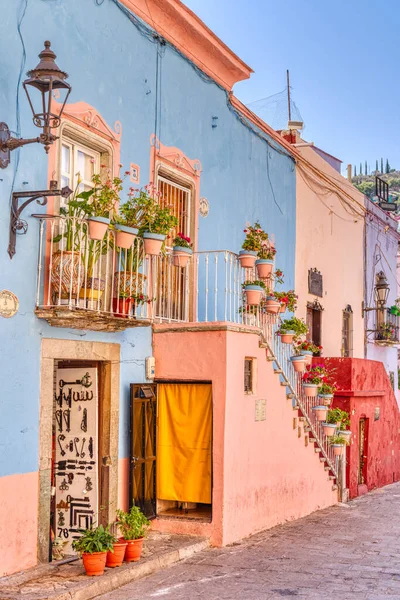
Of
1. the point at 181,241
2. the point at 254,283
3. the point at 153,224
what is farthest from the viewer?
the point at 254,283

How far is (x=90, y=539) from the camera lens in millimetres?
7855

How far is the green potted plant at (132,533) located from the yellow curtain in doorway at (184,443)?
1578mm

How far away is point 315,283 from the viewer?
1681cm

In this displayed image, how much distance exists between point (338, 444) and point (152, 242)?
6412mm

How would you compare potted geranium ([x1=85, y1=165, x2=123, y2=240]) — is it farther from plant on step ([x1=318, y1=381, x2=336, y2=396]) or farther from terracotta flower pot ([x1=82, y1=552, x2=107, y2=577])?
plant on step ([x1=318, y1=381, x2=336, y2=396])

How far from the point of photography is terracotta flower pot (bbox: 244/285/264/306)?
11125 mm

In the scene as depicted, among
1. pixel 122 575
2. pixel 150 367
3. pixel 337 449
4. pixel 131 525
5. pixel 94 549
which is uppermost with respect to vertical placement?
pixel 150 367

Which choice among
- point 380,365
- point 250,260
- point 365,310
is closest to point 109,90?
point 250,260

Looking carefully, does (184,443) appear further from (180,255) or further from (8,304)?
(8,304)

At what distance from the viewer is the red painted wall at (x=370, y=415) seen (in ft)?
50.0

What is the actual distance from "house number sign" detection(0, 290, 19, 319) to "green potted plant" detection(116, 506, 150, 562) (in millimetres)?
2518

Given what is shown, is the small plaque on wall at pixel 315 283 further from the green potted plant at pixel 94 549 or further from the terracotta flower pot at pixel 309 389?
the green potted plant at pixel 94 549

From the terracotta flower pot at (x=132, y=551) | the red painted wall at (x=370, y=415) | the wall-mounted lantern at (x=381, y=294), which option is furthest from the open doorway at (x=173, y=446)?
the wall-mounted lantern at (x=381, y=294)

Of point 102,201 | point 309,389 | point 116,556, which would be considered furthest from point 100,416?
point 309,389
